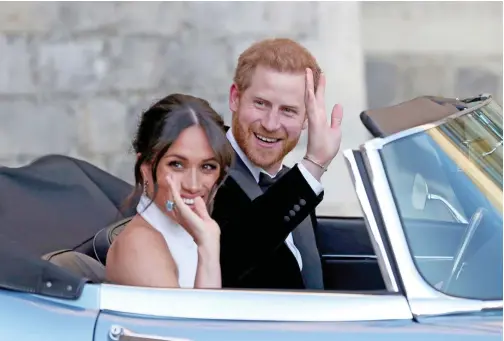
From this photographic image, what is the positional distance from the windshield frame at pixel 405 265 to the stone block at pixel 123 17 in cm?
376

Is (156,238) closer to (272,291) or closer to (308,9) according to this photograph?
(272,291)

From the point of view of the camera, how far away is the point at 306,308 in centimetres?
220

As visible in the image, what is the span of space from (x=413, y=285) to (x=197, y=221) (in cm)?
56

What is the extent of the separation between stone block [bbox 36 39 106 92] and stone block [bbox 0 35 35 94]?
3.2 inches

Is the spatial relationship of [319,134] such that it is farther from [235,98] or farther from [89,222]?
[89,222]

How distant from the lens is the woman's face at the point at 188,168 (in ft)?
8.11

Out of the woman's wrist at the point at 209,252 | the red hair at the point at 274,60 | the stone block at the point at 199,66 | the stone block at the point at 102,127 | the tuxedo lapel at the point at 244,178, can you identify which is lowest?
the stone block at the point at 102,127

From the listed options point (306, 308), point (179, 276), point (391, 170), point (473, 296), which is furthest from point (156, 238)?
point (473, 296)

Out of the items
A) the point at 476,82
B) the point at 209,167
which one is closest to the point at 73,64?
the point at 476,82

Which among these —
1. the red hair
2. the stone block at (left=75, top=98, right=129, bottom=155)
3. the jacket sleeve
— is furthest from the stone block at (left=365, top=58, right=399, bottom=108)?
the jacket sleeve

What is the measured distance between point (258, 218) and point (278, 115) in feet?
1.58

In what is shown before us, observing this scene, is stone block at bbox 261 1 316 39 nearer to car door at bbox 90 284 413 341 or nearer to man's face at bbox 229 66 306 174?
man's face at bbox 229 66 306 174

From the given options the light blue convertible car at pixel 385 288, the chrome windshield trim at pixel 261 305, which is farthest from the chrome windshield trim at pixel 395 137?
the chrome windshield trim at pixel 261 305

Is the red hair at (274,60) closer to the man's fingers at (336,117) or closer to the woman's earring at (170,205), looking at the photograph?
the man's fingers at (336,117)
